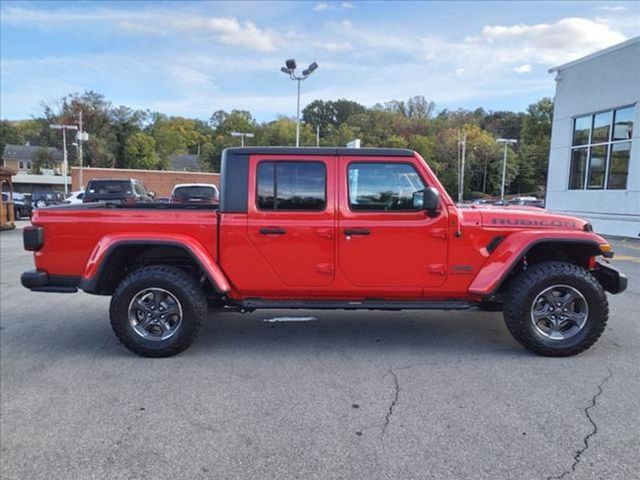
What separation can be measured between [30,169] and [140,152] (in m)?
23.8

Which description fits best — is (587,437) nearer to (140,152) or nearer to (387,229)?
(387,229)

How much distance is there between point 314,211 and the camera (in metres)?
4.45

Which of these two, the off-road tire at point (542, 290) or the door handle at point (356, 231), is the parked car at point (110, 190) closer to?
the door handle at point (356, 231)

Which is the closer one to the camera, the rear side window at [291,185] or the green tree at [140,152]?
the rear side window at [291,185]

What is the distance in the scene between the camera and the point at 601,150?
17812 millimetres

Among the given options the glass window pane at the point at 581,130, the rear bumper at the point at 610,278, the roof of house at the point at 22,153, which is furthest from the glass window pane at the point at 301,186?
the roof of house at the point at 22,153

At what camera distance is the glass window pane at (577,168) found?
1889 centimetres

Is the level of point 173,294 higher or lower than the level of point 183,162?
lower

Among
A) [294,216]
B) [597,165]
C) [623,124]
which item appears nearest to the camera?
[294,216]

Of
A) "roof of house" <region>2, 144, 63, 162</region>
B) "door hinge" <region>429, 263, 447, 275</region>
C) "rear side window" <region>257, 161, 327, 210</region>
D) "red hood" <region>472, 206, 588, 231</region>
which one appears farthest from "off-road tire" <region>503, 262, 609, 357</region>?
"roof of house" <region>2, 144, 63, 162</region>

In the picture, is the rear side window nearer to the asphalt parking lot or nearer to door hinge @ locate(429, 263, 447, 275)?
door hinge @ locate(429, 263, 447, 275)

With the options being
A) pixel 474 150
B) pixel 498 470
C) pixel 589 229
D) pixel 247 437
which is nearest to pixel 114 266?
pixel 247 437

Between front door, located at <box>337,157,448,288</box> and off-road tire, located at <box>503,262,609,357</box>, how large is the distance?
2.32ft

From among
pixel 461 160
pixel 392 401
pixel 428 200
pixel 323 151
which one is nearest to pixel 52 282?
pixel 323 151
